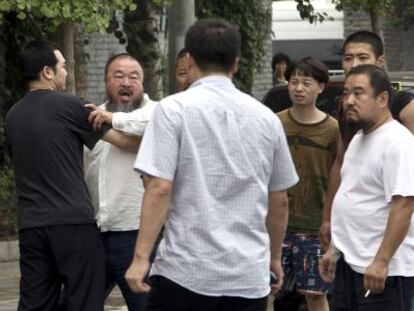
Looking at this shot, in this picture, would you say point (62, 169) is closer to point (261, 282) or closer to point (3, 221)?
point (261, 282)

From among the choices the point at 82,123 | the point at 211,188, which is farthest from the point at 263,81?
the point at 211,188

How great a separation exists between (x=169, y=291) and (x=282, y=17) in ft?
81.3

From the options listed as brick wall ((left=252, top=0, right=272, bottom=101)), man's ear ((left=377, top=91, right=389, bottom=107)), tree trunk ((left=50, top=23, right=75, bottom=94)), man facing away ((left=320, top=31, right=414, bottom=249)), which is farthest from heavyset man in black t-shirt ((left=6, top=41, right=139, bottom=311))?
brick wall ((left=252, top=0, right=272, bottom=101))

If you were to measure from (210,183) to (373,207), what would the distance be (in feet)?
4.18

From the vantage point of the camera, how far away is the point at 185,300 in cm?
538

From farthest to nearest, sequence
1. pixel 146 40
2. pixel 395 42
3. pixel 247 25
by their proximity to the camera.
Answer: pixel 395 42 < pixel 247 25 < pixel 146 40

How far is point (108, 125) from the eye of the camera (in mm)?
6852

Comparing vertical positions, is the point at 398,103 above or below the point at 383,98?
below

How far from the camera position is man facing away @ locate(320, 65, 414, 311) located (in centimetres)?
623

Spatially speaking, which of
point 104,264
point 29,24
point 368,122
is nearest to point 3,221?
point 29,24

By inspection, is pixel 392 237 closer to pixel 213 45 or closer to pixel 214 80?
pixel 214 80

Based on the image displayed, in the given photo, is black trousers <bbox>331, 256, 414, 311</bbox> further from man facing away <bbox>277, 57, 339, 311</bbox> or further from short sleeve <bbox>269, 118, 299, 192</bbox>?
man facing away <bbox>277, 57, 339, 311</bbox>

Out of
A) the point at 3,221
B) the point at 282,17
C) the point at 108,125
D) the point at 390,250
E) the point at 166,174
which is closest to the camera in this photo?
the point at 166,174

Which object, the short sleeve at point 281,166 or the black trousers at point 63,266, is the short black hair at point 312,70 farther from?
the short sleeve at point 281,166
